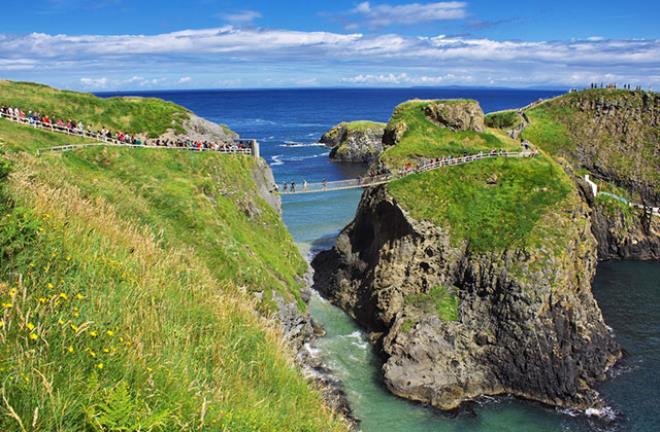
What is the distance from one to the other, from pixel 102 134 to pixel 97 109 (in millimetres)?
10517

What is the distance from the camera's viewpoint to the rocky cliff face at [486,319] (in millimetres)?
38406

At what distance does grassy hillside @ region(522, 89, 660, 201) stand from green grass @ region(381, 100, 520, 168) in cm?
2916

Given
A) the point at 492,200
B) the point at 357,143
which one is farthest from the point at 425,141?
the point at 357,143

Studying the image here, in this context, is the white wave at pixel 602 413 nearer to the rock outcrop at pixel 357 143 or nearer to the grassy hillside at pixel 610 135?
the grassy hillside at pixel 610 135

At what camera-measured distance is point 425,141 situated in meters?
61.3

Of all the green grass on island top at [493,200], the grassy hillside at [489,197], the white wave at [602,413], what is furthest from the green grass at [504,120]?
the white wave at [602,413]

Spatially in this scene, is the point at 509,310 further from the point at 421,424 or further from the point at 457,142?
the point at 457,142

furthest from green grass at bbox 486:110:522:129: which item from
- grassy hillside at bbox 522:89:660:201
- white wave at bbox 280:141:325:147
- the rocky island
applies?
white wave at bbox 280:141:325:147

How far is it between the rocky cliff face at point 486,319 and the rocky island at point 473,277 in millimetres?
92

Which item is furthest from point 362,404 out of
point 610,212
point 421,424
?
point 610,212

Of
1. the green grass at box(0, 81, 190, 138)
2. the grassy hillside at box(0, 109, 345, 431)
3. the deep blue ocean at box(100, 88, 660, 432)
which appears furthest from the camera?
the green grass at box(0, 81, 190, 138)

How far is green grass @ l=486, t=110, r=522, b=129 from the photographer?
96125 mm

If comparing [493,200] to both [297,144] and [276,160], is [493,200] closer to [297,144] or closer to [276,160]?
[276,160]

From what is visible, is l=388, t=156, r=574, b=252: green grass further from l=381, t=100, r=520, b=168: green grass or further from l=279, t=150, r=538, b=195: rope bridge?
l=381, t=100, r=520, b=168: green grass
